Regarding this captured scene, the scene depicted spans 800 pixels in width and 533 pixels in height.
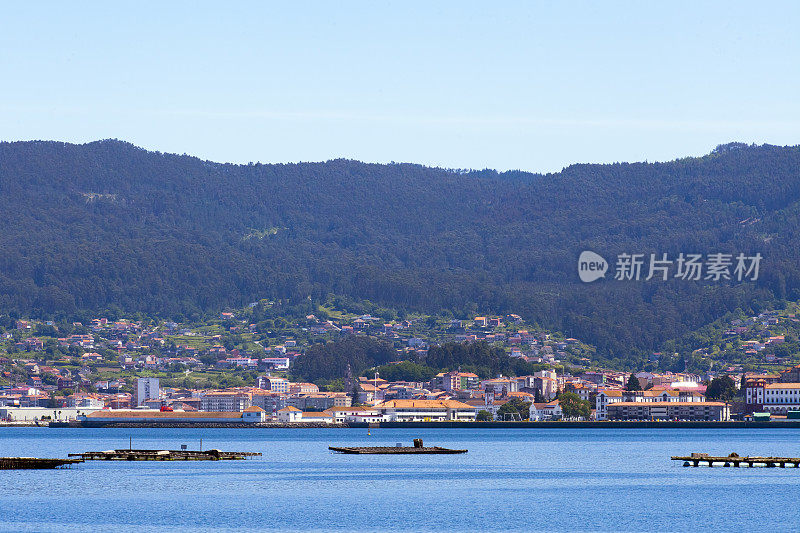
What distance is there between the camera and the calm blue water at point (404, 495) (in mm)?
54250

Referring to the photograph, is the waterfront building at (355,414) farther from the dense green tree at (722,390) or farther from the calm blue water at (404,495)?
the calm blue water at (404,495)

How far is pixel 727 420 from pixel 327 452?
82612 mm

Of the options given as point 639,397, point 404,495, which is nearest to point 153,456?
point 404,495

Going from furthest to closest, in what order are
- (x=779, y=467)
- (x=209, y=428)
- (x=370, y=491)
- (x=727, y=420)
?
(x=209, y=428), (x=727, y=420), (x=779, y=467), (x=370, y=491)

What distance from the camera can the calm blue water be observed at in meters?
54.2

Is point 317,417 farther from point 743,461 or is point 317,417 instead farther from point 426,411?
point 743,461

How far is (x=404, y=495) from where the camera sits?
6512 centimetres

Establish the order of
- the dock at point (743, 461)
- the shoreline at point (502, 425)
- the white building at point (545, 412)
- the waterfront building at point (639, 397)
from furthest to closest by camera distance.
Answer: the waterfront building at point (639, 397) → the white building at point (545, 412) → the shoreline at point (502, 425) → the dock at point (743, 461)

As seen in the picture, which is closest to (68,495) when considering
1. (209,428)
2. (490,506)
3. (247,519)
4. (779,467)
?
(247,519)

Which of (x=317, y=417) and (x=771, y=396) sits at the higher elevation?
(x=771, y=396)

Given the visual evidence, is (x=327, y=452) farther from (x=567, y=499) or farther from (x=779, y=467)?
(x=567, y=499)

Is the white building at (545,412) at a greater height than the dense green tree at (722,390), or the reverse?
the dense green tree at (722,390)

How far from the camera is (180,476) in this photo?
76312 mm

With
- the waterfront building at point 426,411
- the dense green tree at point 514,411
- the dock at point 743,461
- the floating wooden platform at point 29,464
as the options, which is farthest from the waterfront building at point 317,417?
the dock at point 743,461
